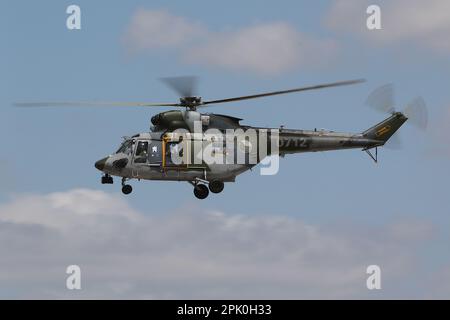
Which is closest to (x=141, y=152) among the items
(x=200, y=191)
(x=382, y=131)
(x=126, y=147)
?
(x=126, y=147)

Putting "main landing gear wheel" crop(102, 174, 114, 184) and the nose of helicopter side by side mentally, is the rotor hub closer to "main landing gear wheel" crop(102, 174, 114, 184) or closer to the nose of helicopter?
the nose of helicopter

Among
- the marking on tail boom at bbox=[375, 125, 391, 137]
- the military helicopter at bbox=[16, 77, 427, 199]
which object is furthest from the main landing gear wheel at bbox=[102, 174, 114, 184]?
the marking on tail boom at bbox=[375, 125, 391, 137]

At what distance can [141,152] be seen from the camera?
6291 centimetres

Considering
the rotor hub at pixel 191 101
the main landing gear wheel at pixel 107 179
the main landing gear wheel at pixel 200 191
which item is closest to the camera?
the rotor hub at pixel 191 101

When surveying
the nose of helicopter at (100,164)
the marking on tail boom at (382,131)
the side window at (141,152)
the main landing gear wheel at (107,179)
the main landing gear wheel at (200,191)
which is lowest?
the main landing gear wheel at (200,191)

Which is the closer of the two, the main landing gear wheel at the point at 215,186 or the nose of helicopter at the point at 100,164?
the nose of helicopter at the point at 100,164

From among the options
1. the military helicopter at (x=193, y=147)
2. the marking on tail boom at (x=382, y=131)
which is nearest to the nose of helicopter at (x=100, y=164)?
the military helicopter at (x=193, y=147)

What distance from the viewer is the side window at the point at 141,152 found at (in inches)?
2472

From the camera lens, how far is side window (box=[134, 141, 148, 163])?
62781 mm

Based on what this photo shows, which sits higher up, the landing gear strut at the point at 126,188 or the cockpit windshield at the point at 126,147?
the cockpit windshield at the point at 126,147

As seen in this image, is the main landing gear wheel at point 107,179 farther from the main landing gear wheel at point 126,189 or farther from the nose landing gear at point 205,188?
the nose landing gear at point 205,188
